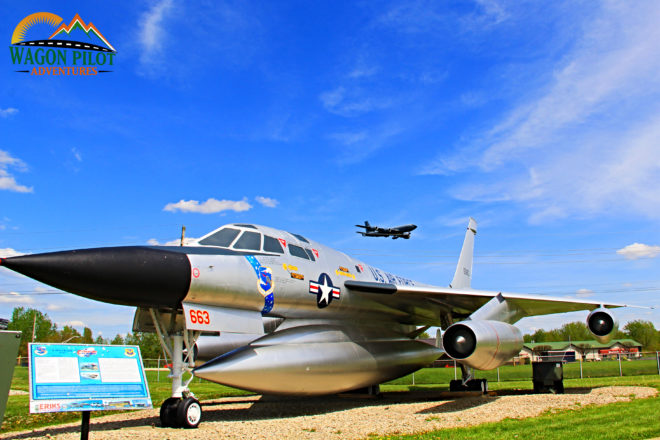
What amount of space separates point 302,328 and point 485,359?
4.00m

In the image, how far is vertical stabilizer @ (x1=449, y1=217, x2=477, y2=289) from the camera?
821 inches

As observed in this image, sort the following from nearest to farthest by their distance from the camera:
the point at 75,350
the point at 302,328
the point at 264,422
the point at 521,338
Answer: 1. the point at 75,350
2. the point at 264,422
3. the point at 302,328
4. the point at 521,338

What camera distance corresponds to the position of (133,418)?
10.5 m

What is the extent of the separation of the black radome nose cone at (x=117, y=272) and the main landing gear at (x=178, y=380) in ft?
2.40

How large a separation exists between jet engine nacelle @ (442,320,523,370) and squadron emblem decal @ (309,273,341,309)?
269cm

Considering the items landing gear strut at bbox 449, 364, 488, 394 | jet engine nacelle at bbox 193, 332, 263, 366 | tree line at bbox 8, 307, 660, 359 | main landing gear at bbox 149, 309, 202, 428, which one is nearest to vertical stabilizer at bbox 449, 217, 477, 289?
landing gear strut at bbox 449, 364, 488, 394

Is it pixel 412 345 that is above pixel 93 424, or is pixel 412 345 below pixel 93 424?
above

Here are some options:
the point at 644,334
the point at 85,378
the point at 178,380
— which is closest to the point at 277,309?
the point at 178,380

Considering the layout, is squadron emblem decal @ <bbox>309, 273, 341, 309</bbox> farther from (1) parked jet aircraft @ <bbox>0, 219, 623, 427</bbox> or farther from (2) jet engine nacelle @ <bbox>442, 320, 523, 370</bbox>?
(2) jet engine nacelle @ <bbox>442, 320, 523, 370</bbox>

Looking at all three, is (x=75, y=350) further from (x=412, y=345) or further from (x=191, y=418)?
(x=412, y=345)

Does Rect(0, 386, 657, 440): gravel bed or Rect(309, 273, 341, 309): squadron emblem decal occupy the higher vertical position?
Rect(309, 273, 341, 309): squadron emblem decal

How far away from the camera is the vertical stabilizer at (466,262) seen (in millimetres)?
20844

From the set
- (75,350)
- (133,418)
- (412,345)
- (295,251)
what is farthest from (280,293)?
(412,345)

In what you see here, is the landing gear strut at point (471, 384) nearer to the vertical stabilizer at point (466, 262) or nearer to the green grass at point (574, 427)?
the green grass at point (574, 427)
